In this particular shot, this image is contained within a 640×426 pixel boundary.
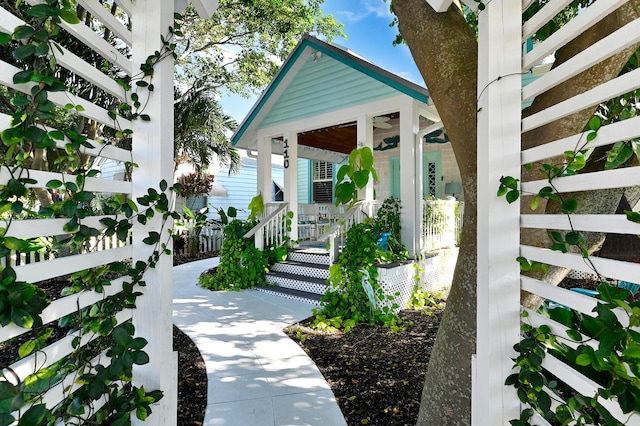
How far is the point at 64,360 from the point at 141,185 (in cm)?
68

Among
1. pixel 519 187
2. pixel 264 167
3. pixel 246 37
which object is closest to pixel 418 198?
pixel 264 167

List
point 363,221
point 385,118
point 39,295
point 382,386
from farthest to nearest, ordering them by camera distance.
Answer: point 385,118 → point 363,221 → point 382,386 → point 39,295

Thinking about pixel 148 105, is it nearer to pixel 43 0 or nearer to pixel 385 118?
pixel 43 0

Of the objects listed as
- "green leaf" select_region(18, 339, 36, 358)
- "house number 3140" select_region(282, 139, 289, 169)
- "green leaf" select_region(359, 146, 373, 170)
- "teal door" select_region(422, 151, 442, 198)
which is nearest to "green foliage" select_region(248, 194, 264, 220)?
"house number 3140" select_region(282, 139, 289, 169)

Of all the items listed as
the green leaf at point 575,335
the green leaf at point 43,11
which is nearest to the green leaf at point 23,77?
the green leaf at point 43,11

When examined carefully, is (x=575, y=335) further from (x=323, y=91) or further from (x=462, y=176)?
(x=323, y=91)

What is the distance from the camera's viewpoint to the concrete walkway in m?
2.39

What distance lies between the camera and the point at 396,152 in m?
9.41

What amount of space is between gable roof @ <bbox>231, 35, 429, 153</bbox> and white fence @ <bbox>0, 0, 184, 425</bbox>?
4566 millimetres

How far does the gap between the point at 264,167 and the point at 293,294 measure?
3153 mm

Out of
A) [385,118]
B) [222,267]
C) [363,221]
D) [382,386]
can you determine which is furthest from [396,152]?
[382,386]

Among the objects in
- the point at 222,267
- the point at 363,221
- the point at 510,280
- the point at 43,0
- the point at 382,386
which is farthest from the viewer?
the point at 222,267

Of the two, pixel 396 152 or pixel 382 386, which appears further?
pixel 396 152

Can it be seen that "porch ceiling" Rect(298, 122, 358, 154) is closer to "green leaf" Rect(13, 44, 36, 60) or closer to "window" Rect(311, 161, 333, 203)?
"window" Rect(311, 161, 333, 203)
